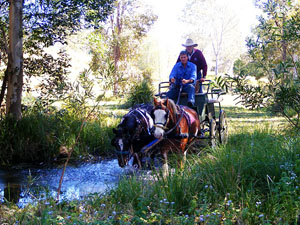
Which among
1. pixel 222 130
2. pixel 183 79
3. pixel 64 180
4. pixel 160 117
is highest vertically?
pixel 183 79

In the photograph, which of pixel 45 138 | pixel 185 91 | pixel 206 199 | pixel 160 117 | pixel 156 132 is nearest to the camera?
pixel 206 199

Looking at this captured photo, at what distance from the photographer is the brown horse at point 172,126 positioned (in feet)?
20.2

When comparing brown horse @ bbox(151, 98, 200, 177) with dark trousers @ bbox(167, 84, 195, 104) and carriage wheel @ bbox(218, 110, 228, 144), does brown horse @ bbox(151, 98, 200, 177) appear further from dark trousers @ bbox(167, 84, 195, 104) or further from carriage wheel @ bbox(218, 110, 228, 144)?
carriage wheel @ bbox(218, 110, 228, 144)

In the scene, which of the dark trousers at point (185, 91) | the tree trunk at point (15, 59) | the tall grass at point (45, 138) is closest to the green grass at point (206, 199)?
the dark trousers at point (185, 91)

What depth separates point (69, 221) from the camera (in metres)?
3.96

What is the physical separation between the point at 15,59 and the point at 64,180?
3.59m

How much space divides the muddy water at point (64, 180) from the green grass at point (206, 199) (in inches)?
51.9

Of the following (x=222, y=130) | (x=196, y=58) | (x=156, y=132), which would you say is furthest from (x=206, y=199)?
(x=196, y=58)

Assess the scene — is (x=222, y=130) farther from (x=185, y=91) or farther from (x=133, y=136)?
(x=133, y=136)

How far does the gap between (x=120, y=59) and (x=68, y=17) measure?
71.2ft

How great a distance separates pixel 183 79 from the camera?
7.59 meters

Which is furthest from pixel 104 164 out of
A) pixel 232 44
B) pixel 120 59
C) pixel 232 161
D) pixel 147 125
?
pixel 232 44

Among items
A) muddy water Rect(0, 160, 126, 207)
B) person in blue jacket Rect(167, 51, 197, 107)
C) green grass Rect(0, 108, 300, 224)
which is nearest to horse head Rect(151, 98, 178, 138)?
green grass Rect(0, 108, 300, 224)

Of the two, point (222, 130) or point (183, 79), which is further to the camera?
point (222, 130)
